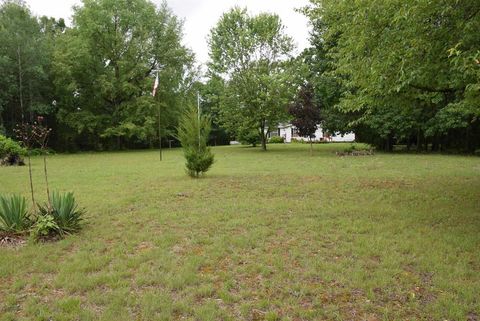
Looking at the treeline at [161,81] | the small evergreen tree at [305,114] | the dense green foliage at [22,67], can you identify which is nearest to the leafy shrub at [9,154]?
the treeline at [161,81]

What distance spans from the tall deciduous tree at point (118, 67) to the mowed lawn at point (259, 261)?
22503 millimetres

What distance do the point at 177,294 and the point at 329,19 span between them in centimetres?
913

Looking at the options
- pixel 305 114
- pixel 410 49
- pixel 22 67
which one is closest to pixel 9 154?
pixel 22 67

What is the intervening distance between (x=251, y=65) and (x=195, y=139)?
53.1 feet

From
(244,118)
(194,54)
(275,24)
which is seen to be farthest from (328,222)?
(194,54)

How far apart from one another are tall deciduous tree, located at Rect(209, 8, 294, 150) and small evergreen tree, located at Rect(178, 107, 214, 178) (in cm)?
1399

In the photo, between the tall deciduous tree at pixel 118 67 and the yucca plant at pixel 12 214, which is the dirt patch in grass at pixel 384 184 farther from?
the tall deciduous tree at pixel 118 67

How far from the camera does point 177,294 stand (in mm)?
3742

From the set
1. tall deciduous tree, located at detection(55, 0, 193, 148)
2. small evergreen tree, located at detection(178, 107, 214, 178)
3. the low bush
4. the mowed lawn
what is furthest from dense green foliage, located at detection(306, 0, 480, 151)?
tall deciduous tree, located at detection(55, 0, 193, 148)

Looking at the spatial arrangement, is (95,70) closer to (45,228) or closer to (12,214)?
(12,214)

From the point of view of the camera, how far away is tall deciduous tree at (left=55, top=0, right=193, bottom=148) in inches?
1128

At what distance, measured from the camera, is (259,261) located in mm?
4566

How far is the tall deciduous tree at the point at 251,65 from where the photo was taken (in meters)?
25.0

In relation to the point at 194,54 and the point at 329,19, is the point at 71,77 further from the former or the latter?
the point at 329,19
